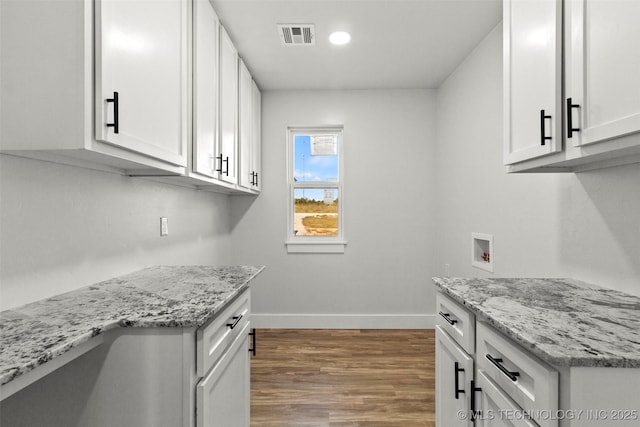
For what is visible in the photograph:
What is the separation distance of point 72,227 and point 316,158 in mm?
2811

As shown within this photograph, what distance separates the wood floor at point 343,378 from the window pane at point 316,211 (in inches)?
43.1

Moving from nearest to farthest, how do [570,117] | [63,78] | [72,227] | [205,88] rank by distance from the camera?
[63,78]
[570,117]
[72,227]
[205,88]

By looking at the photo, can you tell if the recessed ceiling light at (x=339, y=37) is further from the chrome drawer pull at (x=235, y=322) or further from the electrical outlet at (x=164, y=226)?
the chrome drawer pull at (x=235, y=322)

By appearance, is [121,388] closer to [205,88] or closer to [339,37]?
[205,88]

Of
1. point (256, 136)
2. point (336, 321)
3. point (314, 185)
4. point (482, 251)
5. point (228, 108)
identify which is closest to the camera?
point (228, 108)

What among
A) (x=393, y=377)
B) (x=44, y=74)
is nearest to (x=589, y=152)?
(x=44, y=74)

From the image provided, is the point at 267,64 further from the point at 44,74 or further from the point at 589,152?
the point at 589,152

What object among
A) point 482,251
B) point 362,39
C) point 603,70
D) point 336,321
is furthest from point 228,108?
point 336,321

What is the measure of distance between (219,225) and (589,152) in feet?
9.64

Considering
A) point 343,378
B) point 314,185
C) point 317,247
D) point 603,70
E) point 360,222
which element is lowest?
point 343,378

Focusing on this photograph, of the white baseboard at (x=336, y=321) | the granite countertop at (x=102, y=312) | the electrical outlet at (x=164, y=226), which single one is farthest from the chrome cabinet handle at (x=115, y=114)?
the white baseboard at (x=336, y=321)

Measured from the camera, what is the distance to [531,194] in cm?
220

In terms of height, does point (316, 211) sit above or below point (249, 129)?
below

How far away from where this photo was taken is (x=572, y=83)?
4.27 feet
